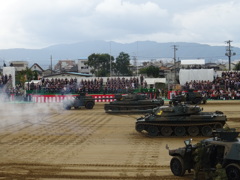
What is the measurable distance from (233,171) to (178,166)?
2.09 metres

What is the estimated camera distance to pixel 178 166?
43.3ft

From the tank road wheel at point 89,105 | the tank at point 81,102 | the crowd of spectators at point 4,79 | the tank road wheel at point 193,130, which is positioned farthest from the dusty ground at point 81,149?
the crowd of spectators at point 4,79

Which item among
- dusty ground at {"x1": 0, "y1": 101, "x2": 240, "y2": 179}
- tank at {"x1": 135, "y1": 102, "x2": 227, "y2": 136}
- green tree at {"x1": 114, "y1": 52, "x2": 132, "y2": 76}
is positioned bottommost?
dusty ground at {"x1": 0, "y1": 101, "x2": 240, "y2": 179}

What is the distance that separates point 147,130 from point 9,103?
2672 centimetres

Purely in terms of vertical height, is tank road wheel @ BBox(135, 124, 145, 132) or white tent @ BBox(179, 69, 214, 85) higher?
white tent @ BBox(179, 69, 214, 85)

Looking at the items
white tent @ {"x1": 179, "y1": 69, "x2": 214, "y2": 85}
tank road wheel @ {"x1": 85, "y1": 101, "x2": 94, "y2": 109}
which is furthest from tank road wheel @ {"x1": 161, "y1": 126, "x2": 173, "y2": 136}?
white tent @ {"x1": 179, "y1": 69, "x2": 214, "y2": 85}

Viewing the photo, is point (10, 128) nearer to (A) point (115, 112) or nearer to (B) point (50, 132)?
(B) point (50, 132)

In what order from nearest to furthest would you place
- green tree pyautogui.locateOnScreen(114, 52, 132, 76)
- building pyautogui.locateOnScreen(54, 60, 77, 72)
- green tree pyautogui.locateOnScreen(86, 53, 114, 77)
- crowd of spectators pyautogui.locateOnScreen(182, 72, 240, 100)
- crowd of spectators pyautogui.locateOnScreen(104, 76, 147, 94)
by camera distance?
1. crowd of spectators pyautogui.locateOnScreen(182, 72, 240, 100)
2. crowd of spectators pyautogui.locateOnScreen(104, 76, 147, 94)
3. green tree pyautogui.locateOnScreen(86, 53, 114, 77)
4. green tree pyautogui.locateOnScreen(114, 52, 132, 76)
5. building pyautogui.locateOnScreen(54, 60, 77, 72)

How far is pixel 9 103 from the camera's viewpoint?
44938 millimetres

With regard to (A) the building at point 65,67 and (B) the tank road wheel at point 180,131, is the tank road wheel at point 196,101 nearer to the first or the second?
(B) the tank road wheel at point 180,131

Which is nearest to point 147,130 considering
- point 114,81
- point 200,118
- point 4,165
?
point 200,118

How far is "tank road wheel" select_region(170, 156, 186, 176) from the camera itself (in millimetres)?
13086

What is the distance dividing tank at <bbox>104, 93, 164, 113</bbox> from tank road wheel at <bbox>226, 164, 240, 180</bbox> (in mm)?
20946

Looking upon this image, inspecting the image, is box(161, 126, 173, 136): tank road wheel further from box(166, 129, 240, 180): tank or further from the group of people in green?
the group of people in green
